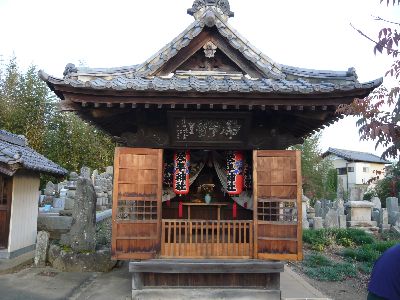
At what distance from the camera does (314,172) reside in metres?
37.8

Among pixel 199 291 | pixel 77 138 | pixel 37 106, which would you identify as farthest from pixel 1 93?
pixel 199 291

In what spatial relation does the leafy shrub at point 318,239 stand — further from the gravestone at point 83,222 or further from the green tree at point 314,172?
the green tree at point 314,172

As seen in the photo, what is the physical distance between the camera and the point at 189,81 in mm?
7789

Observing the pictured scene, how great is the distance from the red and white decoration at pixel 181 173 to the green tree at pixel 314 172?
29571 mm

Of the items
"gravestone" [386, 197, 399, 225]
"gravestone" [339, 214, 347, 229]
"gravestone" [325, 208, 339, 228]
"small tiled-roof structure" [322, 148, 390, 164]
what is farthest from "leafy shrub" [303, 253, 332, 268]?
"small tiled-roof structure" [322, 148, 390, 164]

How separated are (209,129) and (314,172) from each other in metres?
32.1

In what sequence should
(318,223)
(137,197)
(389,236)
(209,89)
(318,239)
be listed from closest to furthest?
1. (209,89)
2. (137,197)
3. (318,239)
4. (389,236)
5. (318,223)

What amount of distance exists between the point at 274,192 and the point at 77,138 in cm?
2663

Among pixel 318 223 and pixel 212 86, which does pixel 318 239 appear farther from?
pixel 212 86

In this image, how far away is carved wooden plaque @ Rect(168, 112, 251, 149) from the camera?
8023mm

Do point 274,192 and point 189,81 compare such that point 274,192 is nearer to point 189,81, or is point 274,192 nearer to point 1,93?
point 189,81

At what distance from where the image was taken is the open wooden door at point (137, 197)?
7.64 meters

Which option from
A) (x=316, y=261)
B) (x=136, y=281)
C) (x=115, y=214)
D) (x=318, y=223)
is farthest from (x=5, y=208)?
(x=318, y=223)

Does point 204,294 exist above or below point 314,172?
below
